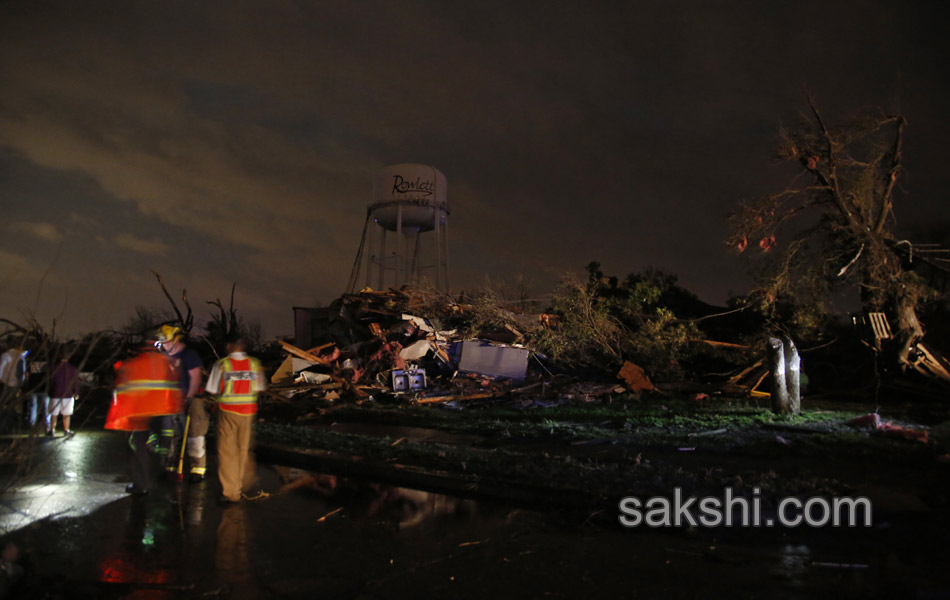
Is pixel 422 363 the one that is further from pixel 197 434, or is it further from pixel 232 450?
pixel 232 450

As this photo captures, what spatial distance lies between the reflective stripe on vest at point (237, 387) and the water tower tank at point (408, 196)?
22991 mm

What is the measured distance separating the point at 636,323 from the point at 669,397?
426 cm

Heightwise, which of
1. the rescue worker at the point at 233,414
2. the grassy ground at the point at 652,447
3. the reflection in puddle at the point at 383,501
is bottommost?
the reflection in puddle at the point at 383,501

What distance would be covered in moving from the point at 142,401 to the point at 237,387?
107 cm

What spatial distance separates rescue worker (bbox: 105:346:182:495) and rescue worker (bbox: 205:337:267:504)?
60 centimetres

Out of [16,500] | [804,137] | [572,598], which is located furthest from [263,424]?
[804,137]

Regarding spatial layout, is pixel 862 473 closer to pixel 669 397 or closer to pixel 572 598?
pixel 572 598

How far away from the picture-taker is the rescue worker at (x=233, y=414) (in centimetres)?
648

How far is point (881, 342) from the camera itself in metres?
15.4

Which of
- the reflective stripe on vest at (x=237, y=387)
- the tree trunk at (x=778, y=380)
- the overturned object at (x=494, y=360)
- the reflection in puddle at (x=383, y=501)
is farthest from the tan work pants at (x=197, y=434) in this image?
the overturned object at (x=494, y=360)

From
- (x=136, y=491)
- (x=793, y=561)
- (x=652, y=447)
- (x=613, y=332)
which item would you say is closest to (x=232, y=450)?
(x=136, y=491)

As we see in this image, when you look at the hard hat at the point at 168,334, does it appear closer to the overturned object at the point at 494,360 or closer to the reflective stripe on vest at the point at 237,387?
the reflective stripe on vest at the point at 237,387

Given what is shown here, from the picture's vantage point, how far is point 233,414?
655cm

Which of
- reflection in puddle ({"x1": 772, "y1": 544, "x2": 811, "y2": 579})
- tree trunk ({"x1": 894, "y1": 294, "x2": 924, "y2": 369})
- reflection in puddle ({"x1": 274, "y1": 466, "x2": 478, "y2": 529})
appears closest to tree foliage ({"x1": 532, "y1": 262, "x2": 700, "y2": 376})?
tree trunk ({"x1": 894, "y1": 294, "x2": 924, "y2": 369})
